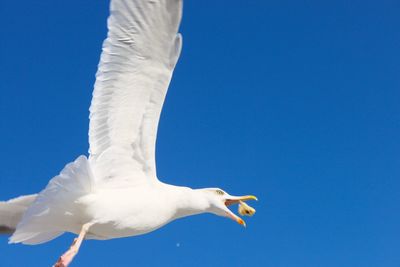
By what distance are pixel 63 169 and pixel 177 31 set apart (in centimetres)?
193

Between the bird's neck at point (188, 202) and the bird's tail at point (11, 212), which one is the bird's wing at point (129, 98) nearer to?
the bird's neck at point (188, 202)

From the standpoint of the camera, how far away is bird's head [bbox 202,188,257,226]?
7.50 m

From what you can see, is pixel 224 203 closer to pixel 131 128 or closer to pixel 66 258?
pixel 131 128

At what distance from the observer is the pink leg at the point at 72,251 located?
19.2 feet

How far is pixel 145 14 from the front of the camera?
670 cm

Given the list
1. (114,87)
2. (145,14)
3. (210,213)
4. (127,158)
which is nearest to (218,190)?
(210,213)

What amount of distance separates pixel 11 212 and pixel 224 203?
2.45 m

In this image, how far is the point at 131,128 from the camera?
6.95 meters

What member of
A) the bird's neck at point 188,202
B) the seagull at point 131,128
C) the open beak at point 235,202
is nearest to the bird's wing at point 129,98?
the seagull at point 131,128

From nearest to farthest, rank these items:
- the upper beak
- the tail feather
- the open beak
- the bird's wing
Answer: the tail feather → the bird's wing → the open beak → the upper beak

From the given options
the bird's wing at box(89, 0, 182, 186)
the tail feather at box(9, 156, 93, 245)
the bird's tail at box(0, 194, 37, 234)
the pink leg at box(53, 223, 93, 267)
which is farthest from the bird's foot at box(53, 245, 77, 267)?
the bird's tail at box(0, 194, 37, 234)

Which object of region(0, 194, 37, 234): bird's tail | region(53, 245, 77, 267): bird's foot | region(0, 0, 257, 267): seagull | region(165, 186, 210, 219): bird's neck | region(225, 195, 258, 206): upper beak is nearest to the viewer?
region(53, 245, 77, 267): bird's foot

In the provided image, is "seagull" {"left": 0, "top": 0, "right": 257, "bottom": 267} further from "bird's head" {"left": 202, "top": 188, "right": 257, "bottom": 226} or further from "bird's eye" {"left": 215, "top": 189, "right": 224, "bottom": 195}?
"bird's eye" {"left": 215, "top": 189, "right": 224, "bottom": 195}


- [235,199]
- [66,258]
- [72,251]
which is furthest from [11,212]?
[235,199]
